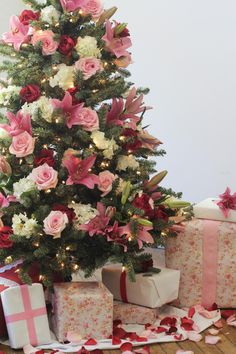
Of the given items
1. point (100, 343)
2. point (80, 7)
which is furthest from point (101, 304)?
point (80, 7)

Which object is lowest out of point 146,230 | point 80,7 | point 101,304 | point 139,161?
point 101,304

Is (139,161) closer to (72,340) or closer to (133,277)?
(133,277)

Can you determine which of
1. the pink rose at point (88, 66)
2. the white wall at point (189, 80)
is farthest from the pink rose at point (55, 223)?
the white wall at point (189, 80)

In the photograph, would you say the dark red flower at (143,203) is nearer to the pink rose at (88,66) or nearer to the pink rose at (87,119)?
the pink rose at (87,119)

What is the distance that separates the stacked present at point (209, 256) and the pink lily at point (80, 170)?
0.49 meters

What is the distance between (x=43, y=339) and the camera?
6.89 ft

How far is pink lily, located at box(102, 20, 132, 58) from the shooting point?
2311 mm

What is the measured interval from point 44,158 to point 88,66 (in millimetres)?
399

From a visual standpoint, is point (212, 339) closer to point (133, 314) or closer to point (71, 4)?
point (133, 314)

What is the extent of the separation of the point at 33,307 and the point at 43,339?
0.12 meters

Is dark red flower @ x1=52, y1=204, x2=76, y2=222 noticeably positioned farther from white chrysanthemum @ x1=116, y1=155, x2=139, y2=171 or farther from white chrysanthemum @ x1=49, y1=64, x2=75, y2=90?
white chrysanthemum @ x1=49, y1=64, x2=75, y2=90

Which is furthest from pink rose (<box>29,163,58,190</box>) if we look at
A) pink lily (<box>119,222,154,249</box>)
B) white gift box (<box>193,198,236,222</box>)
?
white gift box (<box>193,198,236,222</box>)

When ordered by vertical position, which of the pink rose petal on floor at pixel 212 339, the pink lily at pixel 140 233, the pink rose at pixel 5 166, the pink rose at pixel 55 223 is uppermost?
the pink rose at pixel 5 166

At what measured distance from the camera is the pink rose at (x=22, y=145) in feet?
7.06
